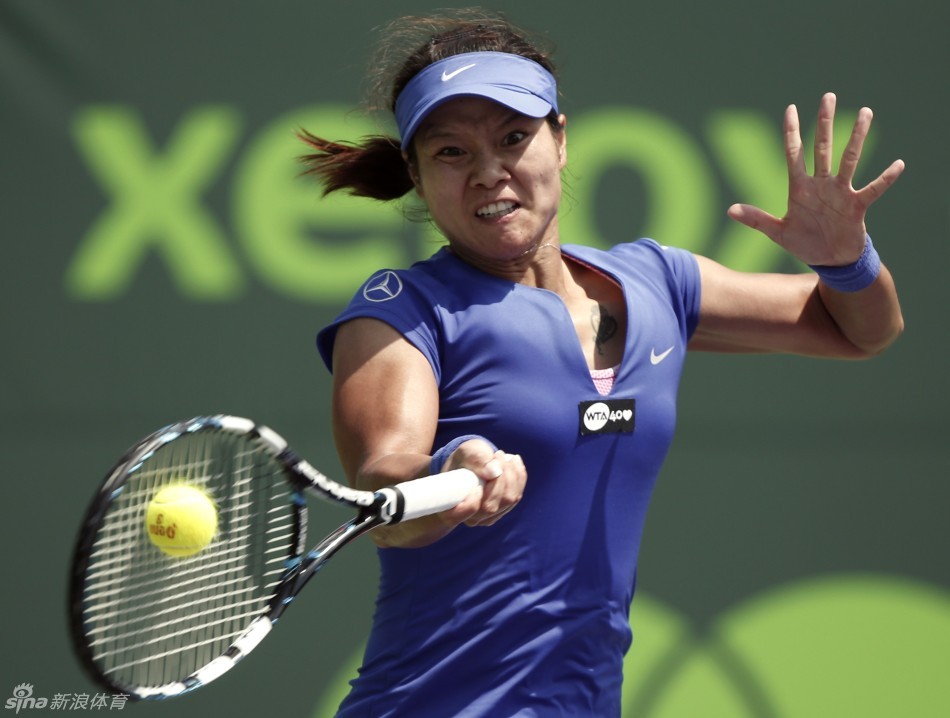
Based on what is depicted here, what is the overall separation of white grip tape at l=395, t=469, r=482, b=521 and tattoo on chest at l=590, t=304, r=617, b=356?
0.52 meters

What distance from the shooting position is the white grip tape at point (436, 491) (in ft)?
5.36

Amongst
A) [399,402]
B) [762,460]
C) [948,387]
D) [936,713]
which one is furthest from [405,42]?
[936,713]

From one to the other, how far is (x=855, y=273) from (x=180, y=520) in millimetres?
1226

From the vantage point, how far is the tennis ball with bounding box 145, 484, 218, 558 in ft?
5.42

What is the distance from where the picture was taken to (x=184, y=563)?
173 centimetres

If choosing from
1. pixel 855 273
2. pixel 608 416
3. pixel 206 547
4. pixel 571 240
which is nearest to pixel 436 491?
pixel 206 547

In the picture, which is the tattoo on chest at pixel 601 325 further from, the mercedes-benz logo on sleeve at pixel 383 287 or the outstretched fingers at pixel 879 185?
the outstretched fingers at pixel 879 185

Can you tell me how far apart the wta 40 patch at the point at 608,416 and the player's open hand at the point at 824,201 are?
37cm

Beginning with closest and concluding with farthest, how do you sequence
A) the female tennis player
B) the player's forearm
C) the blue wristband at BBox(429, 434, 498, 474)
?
the blue wristband at BBox(429, 434, 498, 474), the female tennis player, the player's forearm

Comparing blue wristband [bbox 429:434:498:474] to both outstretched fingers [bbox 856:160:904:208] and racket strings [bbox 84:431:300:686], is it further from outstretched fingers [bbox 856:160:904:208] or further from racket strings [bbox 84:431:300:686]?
outstretched fingers [bbox 856:160:904:208]

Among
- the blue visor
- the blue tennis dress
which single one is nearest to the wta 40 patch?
the blue tennis dress

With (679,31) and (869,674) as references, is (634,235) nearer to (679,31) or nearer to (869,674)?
(679,31)

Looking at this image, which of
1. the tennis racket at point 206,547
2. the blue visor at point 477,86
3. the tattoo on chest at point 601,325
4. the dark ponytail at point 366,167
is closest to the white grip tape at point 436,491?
the tennis racket at point 206,547

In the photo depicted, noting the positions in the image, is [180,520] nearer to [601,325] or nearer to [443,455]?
[443,455]
